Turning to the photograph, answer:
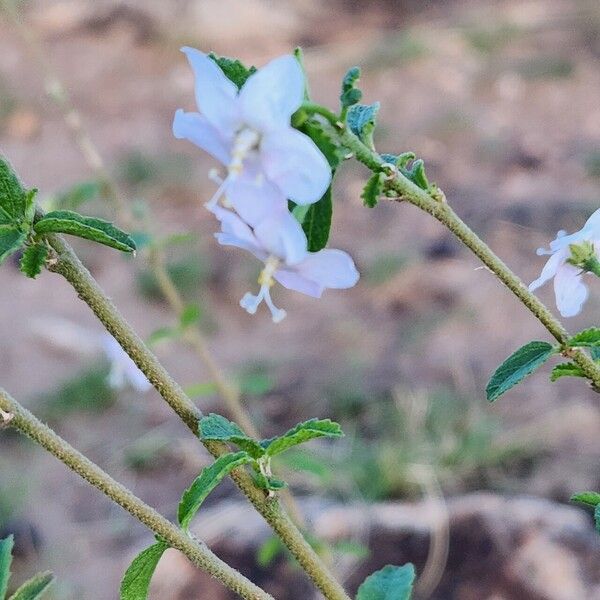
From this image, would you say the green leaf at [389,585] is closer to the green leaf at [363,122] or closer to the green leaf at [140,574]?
the green leaf at [140,574]

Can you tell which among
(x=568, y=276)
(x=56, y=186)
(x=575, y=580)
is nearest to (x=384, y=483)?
(x=575, y=580)

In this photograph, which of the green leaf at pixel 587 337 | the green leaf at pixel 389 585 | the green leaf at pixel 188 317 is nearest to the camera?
the green leaf at pixel 587 337

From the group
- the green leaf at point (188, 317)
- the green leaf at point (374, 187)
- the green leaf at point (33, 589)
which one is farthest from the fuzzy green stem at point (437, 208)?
the green leaf at point (188, 317)

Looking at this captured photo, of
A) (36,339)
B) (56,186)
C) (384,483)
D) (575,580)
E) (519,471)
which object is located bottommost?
(575,580)

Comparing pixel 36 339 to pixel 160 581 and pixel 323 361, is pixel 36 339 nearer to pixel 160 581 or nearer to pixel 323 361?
pixel 323 361

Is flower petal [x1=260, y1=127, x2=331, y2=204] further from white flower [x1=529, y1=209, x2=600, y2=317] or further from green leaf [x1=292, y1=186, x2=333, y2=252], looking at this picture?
white flower [x1=529, y1=209, x2=600, y2=317]

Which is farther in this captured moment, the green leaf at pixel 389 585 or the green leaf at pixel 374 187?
the green leaf at pixel 389 585

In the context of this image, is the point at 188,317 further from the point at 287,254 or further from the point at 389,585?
the point at 287,254
